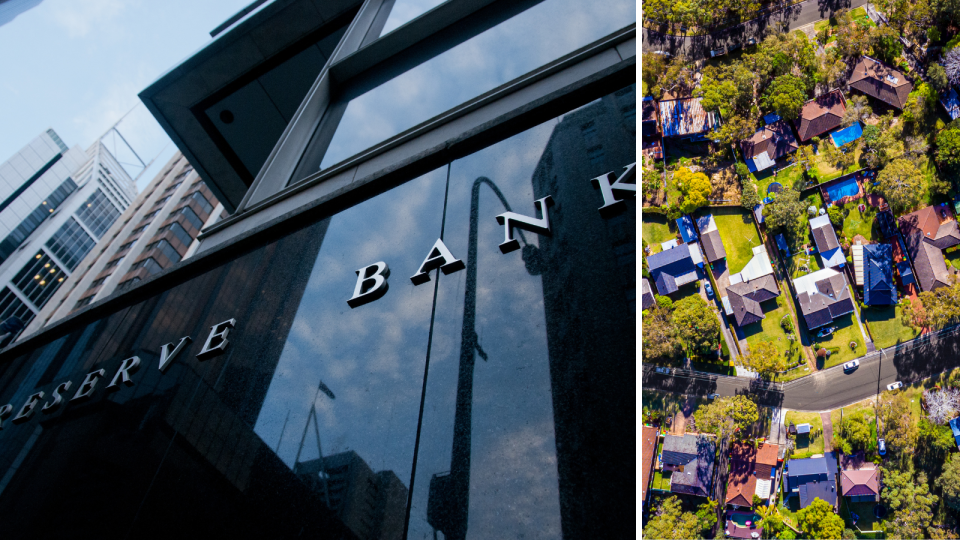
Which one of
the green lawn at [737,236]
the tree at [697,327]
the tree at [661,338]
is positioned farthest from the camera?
the green lawn at [737,236]

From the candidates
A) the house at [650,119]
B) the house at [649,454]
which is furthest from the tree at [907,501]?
the house at [650,119]

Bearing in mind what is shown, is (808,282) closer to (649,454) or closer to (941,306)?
(941,306)

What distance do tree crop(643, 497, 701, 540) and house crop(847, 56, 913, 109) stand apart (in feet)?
99.2

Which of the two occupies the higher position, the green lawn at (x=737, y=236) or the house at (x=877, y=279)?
the green lawn at (x=737, y=236)

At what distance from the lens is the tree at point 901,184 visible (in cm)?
3058

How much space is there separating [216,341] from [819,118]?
40212 mm

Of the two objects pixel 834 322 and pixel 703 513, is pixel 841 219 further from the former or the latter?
pixel 703 513

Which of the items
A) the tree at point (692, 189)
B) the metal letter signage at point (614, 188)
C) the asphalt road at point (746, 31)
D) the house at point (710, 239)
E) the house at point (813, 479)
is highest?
the metal letter signage at point (614, 188)

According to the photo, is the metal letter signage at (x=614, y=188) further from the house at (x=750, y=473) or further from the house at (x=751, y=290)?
the house at (x=750, y=473)

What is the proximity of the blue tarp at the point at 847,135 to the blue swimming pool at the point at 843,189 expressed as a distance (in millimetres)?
2966

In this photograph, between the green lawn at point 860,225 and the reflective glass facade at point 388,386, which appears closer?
the reflective glass facade at point 388,386

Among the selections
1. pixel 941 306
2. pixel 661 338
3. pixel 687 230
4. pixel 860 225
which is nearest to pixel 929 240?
pixel 860 225

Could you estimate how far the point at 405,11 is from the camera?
41.8 ft

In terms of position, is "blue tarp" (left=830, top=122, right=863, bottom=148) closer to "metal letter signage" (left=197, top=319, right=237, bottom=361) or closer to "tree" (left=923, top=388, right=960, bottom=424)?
"tree" (left=923, top=388, right=960, bottom=424)
